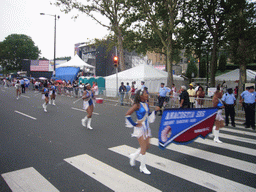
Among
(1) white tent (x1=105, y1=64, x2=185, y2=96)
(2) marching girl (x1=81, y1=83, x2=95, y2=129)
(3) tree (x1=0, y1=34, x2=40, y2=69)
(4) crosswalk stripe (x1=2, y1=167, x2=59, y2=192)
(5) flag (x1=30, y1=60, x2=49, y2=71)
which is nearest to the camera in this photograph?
(4) crosswalk stripe (x1=2, y1=167, x2=59, y2=192)

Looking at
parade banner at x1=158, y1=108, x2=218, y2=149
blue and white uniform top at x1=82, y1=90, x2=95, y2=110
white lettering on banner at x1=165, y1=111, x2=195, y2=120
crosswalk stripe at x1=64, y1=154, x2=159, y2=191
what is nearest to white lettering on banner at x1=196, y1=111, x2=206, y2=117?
parade banner at x1=158, y1=108, x2=218, y2=149

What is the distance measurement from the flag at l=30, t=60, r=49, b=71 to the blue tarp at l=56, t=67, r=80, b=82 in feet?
78.4

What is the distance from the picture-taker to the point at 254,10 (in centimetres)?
1534

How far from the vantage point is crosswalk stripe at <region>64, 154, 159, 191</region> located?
3.78 metres

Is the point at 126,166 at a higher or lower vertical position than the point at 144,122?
lower

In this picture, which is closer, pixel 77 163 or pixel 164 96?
pixel 77 163

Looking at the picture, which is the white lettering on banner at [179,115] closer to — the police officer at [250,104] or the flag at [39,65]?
the police officer at [250,104]

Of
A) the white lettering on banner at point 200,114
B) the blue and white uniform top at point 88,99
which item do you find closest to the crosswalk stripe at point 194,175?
the white lettering on banner at point 200,114

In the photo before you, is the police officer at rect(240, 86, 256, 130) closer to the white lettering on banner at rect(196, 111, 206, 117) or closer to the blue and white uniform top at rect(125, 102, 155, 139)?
the white lettering on banner at rect(196, 111, 206, 117)

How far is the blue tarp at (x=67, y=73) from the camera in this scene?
31344 millimetres

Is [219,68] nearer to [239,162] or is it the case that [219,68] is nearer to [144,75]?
[144,75]

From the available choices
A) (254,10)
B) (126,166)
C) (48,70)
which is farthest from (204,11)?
(48,70)

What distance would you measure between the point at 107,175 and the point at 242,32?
1479 centimetres

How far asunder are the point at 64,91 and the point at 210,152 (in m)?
23.1
